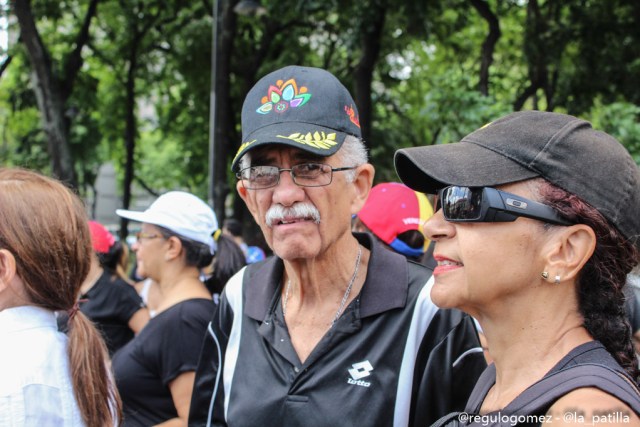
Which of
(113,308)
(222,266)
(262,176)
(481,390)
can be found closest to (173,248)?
(222,266)

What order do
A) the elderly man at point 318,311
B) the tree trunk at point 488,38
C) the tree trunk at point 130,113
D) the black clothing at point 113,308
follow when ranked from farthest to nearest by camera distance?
the tree trunk at point 130,113, the tree trunk at point 488,38, the black clothing at point 113,308, the elderly man at point 318,311

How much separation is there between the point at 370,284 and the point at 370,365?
32 centimetres

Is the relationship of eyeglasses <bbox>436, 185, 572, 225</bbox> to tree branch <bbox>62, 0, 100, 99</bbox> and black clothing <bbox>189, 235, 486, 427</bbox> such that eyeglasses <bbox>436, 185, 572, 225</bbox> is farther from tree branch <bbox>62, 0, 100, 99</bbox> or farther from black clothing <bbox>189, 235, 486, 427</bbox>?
tree branch <bbox>62, 0, 100, 99</bbox>

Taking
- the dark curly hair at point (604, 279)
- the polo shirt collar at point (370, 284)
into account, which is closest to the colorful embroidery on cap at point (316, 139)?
the polo shirt collar at point (370, 284)

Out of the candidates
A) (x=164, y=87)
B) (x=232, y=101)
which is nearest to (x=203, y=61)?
(x=232, y=101)

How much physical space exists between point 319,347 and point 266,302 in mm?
362

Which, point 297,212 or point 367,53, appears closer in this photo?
point 297,212

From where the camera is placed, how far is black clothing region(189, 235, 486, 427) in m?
2.11

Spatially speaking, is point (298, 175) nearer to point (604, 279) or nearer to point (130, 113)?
point (604, 279)

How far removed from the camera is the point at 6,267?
201 centimetres

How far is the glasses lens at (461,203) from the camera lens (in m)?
1.62

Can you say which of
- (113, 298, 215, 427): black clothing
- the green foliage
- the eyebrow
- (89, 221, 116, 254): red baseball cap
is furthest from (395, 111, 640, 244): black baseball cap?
the green foliage

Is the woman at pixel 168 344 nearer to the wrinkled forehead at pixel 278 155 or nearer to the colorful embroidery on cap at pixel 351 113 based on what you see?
the wrinkled forehead at pixel 278 155

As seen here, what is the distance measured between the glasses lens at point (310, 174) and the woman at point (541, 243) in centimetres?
67
